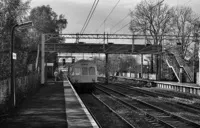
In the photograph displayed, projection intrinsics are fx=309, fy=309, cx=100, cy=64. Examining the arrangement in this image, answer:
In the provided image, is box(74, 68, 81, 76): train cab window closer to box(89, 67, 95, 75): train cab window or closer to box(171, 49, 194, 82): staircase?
box(89, 67, 95, 75): train cab window

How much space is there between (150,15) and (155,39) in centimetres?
445

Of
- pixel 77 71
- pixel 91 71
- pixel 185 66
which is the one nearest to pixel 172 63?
pixel 185 66

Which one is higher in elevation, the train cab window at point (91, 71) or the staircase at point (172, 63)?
the staircase at point (172, 63)

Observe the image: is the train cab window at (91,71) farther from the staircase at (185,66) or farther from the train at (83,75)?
the staircase at (185,66)

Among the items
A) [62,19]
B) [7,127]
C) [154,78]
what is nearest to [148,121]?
[7,127]

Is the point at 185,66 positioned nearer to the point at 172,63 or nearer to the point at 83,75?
the point at 172,63

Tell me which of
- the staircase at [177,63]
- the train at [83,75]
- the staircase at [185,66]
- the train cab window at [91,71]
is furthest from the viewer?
the staircase at [177,63]

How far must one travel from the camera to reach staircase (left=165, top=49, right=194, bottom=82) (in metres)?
38.9

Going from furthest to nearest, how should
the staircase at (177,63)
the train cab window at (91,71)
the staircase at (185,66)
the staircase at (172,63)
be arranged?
the staircase at (172,63)
the staircase at (177,63)
the staircase at (185,66)
the train cab window at (91,71)

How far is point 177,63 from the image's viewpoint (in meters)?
41.7

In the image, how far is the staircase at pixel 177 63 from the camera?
128 ft

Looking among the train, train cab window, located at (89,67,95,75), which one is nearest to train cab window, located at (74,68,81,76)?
the train

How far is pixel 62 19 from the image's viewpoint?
65.6 meters

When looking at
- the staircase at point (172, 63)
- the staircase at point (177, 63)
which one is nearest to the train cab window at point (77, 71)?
the staircase at point (177, 63)
